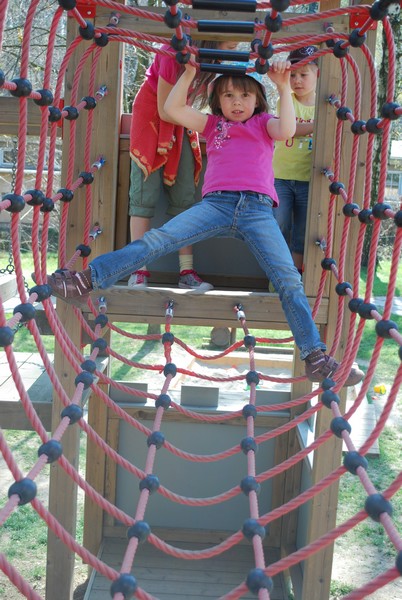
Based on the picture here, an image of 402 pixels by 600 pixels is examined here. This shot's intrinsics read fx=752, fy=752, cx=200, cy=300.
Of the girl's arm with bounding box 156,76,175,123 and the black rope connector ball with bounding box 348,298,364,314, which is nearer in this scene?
the black rope connector ball with bounding box 348,298,364,314

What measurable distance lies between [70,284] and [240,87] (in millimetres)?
905

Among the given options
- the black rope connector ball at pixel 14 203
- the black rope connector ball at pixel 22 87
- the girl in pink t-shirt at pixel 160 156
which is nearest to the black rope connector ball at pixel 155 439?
the black rope connector ball at pixel 14 203

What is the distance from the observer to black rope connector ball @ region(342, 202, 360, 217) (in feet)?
8.04

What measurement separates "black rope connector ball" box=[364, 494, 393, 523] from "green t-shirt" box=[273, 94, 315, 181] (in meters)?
1.81

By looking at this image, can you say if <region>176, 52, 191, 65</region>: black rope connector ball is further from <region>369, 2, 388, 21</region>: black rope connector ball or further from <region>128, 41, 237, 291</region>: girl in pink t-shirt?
<region>369, 2, 388, 21</region>: black rope connector ball

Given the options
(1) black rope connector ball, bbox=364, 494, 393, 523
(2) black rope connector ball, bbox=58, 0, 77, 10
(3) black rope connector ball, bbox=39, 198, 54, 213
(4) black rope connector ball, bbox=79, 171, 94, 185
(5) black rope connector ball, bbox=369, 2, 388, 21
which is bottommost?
(1) black rope connector ball, bbox=364, 494, 393, 523

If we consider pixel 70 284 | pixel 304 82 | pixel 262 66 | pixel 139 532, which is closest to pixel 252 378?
pixel 70 284

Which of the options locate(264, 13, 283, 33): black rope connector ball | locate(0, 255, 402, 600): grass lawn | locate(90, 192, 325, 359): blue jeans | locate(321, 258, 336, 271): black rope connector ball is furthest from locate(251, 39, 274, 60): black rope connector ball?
locate(0, 255, 402, 600): grass lawn

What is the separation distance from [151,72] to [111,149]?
0.36 metres

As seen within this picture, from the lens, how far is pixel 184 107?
2512 mm

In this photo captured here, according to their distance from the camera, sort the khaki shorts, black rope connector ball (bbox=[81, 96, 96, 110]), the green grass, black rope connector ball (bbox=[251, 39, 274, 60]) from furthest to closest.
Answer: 1. the green grass
2. the khaki shorts
3. black rope connector ball (bbox=[81, 96, 96, 110])
4. black rope connector ball (bbox=[251, 39, 274, 60])

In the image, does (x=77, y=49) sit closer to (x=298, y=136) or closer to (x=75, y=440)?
(x=298, y=136)

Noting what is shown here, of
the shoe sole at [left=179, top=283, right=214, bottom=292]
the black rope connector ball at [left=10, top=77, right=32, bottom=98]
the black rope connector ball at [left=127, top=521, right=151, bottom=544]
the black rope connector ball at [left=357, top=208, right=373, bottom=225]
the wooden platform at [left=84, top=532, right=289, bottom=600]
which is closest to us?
the black rope connector ball at [left=127, top=521, right=151, bottom=544]

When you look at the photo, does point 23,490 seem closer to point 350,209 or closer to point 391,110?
point 391,110
